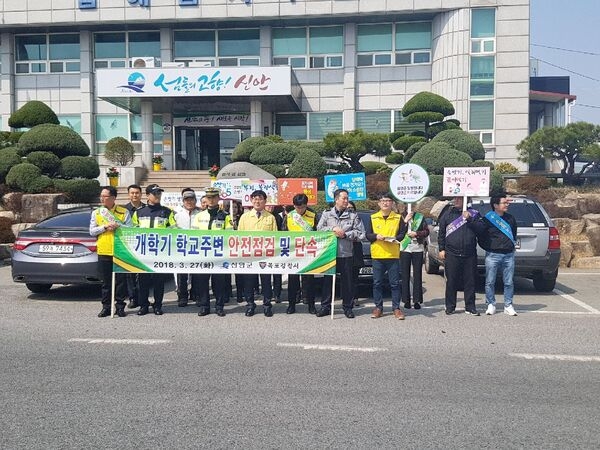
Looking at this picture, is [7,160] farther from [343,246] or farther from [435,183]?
[343,246]

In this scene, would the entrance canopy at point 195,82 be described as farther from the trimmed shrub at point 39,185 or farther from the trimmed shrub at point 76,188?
the trimmed shrub at point 39,185

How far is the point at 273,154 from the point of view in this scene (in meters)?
21.8

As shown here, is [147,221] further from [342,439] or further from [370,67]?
[370,67]

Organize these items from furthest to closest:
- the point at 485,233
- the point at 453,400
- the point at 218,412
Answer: the point at 485,233 → the point at 453,400 → the point at 218,412

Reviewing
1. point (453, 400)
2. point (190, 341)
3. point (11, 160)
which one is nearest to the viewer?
point (453, 400)

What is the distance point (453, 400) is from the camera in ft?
16.2

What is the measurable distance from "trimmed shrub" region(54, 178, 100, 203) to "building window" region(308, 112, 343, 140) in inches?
493

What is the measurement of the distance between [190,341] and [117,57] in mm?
27638

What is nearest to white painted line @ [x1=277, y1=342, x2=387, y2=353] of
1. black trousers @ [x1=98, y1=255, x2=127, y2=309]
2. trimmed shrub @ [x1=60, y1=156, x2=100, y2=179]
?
black trousers @ [x1=98, y1=255, x2=127, y2=309]

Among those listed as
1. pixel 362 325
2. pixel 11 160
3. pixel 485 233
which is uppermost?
pixel 11 160

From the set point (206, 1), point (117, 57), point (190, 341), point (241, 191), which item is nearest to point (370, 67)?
point (206, 1)

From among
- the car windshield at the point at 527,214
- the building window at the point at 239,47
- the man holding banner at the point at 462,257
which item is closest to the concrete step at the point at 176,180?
the building window at the point at 239,47

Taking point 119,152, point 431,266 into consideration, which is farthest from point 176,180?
point 431,266

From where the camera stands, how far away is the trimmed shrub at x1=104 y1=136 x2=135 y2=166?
2761 centimetres
